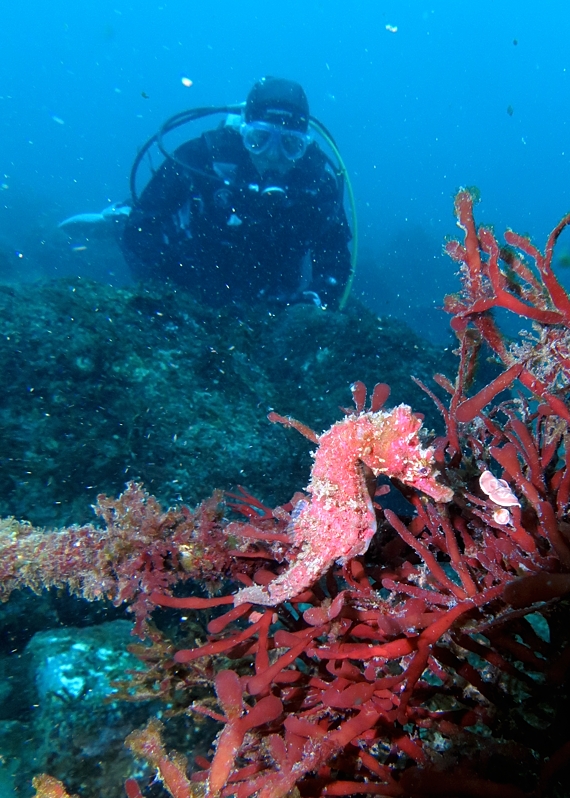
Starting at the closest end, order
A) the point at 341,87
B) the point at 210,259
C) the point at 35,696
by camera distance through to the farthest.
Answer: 1. the point at 35,696
2. the point at 210,259
3. the point at 341,87

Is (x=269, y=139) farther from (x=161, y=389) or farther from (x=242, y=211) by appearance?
(x=161, y=389)

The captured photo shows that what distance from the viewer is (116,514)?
2145mm

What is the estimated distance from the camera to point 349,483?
1.74 m

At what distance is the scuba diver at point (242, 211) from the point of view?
356 inches

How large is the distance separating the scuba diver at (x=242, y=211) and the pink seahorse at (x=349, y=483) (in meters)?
7.88

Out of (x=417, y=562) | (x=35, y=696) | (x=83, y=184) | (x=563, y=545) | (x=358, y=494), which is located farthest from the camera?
(x=83, y=184)

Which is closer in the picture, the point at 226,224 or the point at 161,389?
the point at 161,389

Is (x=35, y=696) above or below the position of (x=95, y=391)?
below

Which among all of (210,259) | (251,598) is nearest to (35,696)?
(251,598)

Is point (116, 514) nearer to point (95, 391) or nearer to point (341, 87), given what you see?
point (95, 391)

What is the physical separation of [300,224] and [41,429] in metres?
6.93

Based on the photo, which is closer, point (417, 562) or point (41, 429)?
point (417, 562)

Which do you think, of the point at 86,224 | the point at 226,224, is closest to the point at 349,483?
the point at 226,224

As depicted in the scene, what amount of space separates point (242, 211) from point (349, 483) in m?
8.58
